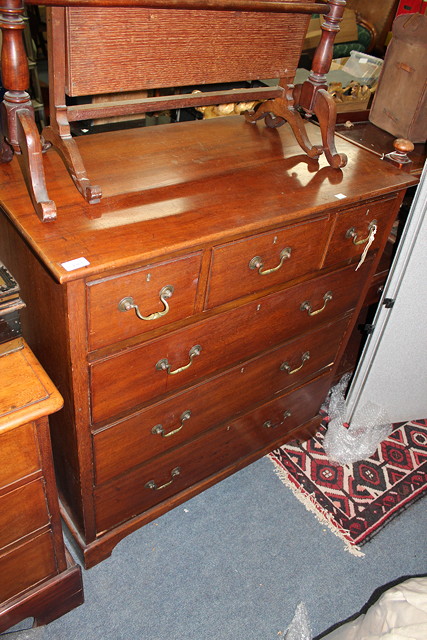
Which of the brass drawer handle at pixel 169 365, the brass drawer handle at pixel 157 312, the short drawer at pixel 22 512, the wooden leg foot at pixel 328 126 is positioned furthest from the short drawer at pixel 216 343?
the wooden leg foot at pixel 328 126

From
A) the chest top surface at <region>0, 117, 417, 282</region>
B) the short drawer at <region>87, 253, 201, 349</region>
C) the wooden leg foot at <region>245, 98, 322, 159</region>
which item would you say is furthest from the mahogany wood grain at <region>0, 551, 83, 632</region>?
the wooden leg foot at <region>245, 98, 322, 159</region>

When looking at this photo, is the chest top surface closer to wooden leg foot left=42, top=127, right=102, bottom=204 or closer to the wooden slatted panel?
wooden leg foot left=42, top=127, right=102, bottom=204

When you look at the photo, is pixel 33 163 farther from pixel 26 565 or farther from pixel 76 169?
pixel 26 565

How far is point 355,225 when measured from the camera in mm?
1677

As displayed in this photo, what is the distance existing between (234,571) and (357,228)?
130cm

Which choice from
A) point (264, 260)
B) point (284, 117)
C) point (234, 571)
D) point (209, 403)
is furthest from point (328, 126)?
point (234, 571)

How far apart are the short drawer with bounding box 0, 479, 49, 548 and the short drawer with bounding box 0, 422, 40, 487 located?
52mm

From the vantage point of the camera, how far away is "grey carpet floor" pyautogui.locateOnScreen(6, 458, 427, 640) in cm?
178

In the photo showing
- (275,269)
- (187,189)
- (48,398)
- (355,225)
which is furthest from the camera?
(355,225)

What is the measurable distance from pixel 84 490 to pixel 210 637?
0.68 meters

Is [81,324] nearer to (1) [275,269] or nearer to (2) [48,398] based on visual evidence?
(2) [48,398]

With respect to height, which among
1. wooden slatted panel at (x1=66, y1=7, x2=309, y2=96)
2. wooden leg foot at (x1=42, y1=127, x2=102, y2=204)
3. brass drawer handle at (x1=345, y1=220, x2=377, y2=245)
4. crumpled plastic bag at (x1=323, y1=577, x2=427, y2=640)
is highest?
wooden slatted panel at (x1=66, y1=7, x2=309, y2=96)

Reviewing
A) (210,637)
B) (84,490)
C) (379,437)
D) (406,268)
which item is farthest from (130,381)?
(379,437)

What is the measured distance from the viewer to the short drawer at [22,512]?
4.34 feet
